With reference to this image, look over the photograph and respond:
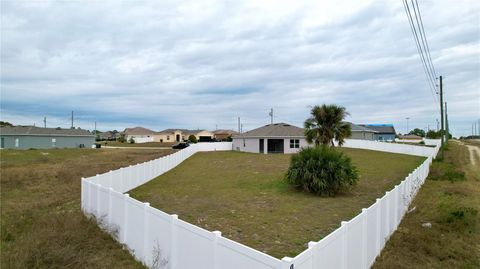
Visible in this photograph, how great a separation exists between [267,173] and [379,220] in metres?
14.3

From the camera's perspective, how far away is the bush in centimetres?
1366

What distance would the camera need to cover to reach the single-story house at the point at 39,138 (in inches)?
1876

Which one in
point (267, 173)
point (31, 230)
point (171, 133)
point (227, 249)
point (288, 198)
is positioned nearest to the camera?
point (227, 249)

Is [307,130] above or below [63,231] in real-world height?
above

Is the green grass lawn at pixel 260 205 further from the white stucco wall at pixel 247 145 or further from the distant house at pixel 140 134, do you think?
the distant house at pixel 140 134

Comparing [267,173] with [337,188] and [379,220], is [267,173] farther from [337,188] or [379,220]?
[379,220]

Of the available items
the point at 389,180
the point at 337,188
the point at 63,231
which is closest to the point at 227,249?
the point at 63,231

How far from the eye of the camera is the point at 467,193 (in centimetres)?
1390

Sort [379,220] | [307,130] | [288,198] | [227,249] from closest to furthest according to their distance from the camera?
[227,249] < [379,220] < [288,198] < [307,130]

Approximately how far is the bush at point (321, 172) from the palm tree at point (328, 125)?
11790 millimetres

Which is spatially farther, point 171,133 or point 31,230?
point 171,133

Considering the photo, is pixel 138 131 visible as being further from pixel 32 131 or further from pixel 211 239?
pixel 211 239

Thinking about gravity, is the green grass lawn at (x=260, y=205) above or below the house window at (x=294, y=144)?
below

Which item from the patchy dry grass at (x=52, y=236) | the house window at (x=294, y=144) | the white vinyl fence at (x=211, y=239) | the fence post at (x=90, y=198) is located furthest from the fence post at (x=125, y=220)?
the house window at (x=294, y=144)
